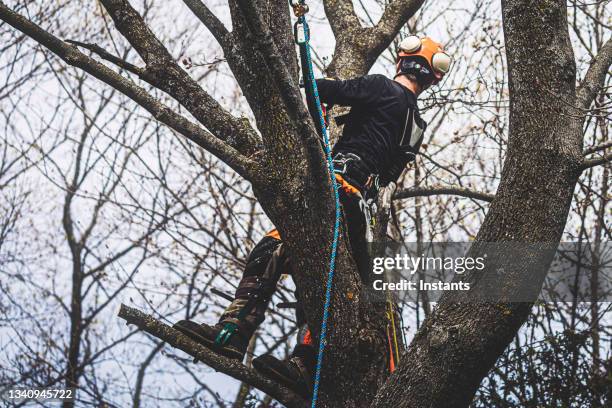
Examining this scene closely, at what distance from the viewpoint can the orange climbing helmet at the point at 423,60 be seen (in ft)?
13.5

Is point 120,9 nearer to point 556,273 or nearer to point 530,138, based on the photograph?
point 530,138

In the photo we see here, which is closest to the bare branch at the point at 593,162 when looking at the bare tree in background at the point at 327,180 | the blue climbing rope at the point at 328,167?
the bare tree in background at the point at 327,180

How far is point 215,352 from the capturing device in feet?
10.4

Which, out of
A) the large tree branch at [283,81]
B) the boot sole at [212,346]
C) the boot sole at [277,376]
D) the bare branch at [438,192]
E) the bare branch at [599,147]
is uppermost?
the bare branch at [438,192]

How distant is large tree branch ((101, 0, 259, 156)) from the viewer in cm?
320

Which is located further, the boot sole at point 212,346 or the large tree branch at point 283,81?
the boot sole at point 212,346

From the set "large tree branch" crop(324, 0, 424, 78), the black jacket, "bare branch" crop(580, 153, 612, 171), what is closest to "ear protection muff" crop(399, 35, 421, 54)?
the black jacket

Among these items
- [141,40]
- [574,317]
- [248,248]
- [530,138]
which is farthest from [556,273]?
[141,40]

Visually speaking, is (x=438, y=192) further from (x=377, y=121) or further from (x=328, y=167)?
(x=328, y=167)

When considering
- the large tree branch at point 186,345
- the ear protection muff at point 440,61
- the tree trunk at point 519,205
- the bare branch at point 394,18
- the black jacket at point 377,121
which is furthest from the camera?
the bare branch at point 394,18

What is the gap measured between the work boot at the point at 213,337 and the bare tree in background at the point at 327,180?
97 millimetres

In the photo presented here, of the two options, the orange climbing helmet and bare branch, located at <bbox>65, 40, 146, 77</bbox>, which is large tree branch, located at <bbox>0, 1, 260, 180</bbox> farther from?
the orange climbing helmet

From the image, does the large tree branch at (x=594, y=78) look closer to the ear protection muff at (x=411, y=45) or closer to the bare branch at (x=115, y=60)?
the ear protection muff at (x=411, y=45)

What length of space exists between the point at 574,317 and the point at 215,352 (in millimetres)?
4300
